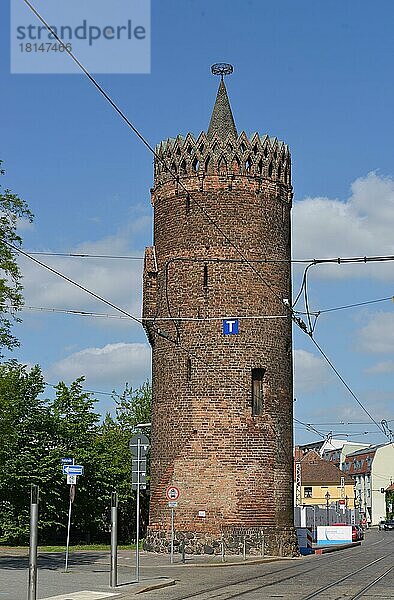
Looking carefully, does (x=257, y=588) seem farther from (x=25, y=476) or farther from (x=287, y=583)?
(x=25, y=476)

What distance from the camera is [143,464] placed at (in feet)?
79.7

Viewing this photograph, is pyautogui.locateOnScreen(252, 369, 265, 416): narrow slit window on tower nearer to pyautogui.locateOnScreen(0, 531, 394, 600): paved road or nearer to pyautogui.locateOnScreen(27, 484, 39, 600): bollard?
pyautogui.locateOnScreen(0, 531, 394, 600): paved road

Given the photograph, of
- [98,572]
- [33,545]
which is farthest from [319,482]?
[33,545]

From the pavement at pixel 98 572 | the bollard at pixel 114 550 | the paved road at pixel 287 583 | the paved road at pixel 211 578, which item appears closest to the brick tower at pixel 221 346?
the pavement at pixel 98 572

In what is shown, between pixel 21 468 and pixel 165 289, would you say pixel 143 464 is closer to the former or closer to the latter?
pixel 165 289

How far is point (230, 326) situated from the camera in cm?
3581

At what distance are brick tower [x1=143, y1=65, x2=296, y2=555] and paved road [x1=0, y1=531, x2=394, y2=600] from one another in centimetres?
241

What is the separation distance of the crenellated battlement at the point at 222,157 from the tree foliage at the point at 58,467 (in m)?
12.0

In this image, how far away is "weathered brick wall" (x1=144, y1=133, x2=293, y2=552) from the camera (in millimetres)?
35406

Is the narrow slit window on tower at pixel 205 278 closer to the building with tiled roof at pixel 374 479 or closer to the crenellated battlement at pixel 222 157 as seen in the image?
the crenellated battlement at pixel 222 157

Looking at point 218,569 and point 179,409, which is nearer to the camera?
point 218,569

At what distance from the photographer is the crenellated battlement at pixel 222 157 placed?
37.2 m

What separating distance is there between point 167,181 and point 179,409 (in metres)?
8.94

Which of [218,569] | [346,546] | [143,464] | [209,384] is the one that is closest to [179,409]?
[209,384]
